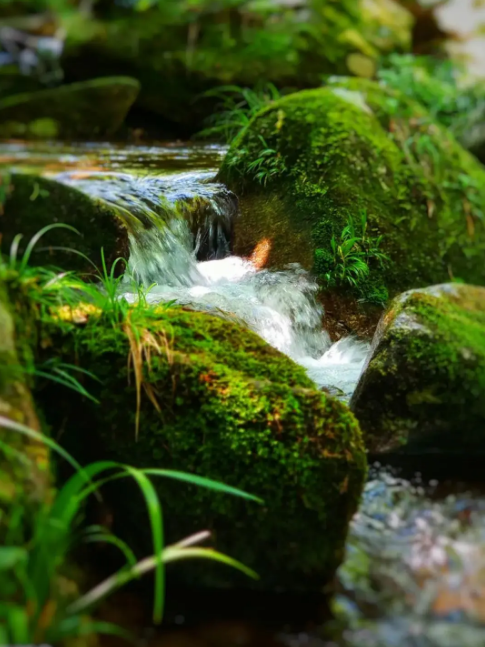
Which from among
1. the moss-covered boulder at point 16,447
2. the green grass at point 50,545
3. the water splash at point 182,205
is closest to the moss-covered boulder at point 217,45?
the water splash at point 182,205

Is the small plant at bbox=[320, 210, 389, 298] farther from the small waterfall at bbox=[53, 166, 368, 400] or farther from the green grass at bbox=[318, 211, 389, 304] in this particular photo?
the small waterfall at bbox=[53, 166, 368, 400]

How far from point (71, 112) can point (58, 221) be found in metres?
3.03

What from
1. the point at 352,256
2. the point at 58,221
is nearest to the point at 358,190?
the point at 352,256

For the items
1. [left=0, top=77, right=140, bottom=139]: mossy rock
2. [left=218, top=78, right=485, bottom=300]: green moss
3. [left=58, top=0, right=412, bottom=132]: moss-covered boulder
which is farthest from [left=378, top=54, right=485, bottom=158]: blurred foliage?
[left=0, top=77, right=140, bottom=139]: mossy rock

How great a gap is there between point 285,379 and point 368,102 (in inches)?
120

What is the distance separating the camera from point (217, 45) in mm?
6199

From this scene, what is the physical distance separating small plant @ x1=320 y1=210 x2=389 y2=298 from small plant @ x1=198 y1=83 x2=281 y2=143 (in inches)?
43.5

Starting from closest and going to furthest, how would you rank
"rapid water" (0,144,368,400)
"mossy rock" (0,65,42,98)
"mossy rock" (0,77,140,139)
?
"rapid water" (0,144,368,400), "mossy rock" (0,77,140,139), "mossy rock" (0,65,42,98)

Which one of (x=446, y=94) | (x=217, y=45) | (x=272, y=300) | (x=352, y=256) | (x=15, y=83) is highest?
(x=217, y=45)

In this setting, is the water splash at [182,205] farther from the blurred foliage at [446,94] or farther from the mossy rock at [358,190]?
the blurred foliage at [446,94]

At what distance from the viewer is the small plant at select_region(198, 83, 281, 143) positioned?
3.72 meters

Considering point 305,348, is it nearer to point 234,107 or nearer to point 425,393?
point 425,393

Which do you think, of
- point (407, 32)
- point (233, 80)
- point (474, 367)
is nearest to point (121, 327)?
point (474, 367)

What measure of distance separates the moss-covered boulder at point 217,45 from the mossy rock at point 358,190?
1551mm
